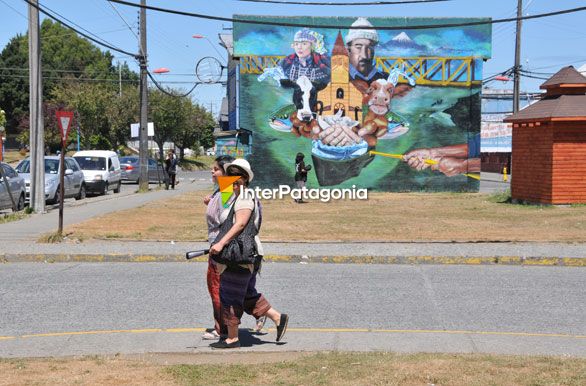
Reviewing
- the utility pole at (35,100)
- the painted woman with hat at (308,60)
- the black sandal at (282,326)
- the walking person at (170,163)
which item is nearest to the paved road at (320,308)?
the black sandal at (282,326)

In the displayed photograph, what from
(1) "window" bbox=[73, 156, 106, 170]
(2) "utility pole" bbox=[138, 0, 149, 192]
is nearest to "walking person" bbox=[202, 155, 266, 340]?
(1) "window" bbox=[73, 156, 106, 170]

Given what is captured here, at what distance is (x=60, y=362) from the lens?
6.58 m

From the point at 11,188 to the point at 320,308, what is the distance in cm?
1571

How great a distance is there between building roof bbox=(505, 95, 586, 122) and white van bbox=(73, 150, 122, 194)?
16.9 meters

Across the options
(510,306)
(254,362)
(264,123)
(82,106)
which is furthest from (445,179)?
(82,106)

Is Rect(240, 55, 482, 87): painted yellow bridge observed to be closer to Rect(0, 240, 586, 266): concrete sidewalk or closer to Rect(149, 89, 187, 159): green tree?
Rect(0, 240, 586, 266): concrete sidewalk

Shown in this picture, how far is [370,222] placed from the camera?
20203mm

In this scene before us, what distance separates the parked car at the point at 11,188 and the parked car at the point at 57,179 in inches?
80.7

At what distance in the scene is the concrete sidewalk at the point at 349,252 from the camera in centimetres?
1351

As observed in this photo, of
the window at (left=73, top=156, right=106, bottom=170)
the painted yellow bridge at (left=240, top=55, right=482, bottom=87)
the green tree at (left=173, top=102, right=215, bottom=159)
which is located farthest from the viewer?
the green tree at (left=173, top=102, right=215, bottom=159)

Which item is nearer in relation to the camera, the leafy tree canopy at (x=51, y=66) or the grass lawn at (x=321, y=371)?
the grass lawn at (x=321, y=371)

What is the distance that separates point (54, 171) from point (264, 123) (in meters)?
10.5

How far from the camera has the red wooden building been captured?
80.1 ft

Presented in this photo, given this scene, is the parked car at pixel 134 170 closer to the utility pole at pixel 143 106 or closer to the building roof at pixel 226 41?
the building roof at pixel 226 41
